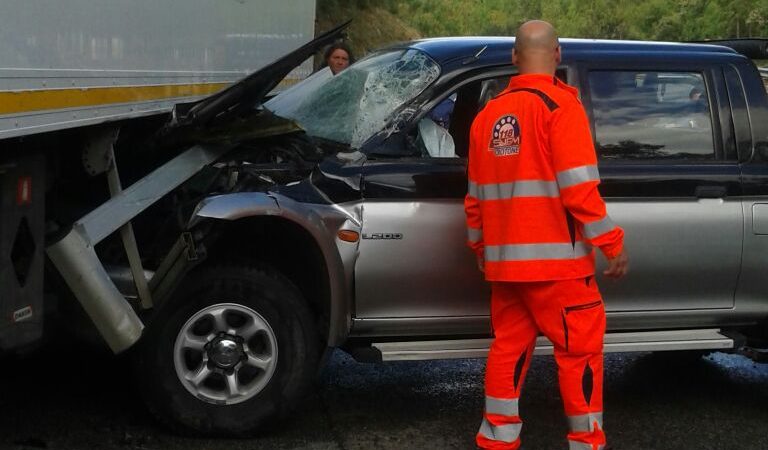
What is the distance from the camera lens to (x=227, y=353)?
4.52 metres

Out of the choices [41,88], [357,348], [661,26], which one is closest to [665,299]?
[357,348]

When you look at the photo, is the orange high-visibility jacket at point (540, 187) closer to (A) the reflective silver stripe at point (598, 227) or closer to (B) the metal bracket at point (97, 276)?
(A) the reflective silver stripe at point (598, 227)

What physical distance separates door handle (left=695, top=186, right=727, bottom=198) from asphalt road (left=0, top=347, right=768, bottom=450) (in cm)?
117

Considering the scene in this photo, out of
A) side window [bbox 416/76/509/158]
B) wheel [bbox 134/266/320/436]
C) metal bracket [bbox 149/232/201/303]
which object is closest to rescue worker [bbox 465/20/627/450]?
side window [bbox 416/76/509/158]

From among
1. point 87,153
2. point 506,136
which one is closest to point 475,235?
point 506,136

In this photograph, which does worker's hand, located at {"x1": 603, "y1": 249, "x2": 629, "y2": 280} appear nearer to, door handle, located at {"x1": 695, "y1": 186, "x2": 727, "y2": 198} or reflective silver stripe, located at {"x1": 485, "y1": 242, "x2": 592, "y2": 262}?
reflective silver stripe, located at {"x1": 485, "y1": 242, "x2": 592, "y2": 262}

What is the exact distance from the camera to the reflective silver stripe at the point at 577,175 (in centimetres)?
396

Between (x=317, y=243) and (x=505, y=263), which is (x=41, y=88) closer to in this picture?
(x=317, y=243)

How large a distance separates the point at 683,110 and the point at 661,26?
9420cm

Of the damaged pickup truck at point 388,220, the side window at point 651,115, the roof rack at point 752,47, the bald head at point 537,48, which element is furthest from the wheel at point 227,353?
the roof rack at point 752,47

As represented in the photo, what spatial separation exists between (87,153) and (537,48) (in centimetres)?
200

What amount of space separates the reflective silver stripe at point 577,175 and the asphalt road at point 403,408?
1.41 meters

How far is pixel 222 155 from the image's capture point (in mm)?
5129

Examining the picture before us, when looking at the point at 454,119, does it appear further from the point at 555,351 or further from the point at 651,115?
the point at 555,351
